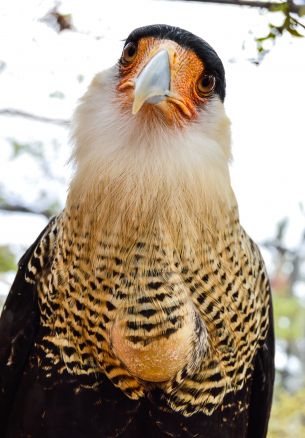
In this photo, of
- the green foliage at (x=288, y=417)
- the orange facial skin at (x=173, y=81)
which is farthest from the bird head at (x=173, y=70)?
the green foliage at (x=288, y=417)

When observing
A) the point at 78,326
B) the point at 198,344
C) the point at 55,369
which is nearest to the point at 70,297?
the point at 78,326

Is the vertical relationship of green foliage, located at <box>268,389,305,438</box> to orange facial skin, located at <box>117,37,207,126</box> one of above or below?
below

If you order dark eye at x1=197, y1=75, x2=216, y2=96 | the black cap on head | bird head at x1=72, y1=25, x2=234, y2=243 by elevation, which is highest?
the black cap on head

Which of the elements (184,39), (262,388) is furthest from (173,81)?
(262,388)

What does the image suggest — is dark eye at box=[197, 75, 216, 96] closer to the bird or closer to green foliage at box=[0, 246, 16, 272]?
the bird

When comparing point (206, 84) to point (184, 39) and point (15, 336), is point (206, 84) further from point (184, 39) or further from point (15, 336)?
point (15, 336)

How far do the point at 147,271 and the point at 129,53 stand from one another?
0.92 m

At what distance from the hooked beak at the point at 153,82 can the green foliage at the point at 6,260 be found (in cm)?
311

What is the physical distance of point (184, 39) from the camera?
9.97 ft

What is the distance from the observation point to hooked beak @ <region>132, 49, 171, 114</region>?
2.69 meters

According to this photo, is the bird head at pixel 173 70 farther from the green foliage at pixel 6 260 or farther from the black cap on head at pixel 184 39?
the green foliage at pixel 6 260

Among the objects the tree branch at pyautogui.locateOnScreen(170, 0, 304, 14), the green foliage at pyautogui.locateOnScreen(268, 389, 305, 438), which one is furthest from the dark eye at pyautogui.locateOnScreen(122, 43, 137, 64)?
the green foliage at pyautogui.locateOnScreen(268, 389, 305, 438)

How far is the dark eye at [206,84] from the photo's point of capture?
3098 millimetres

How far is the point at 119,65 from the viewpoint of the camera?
3135 millimetres
